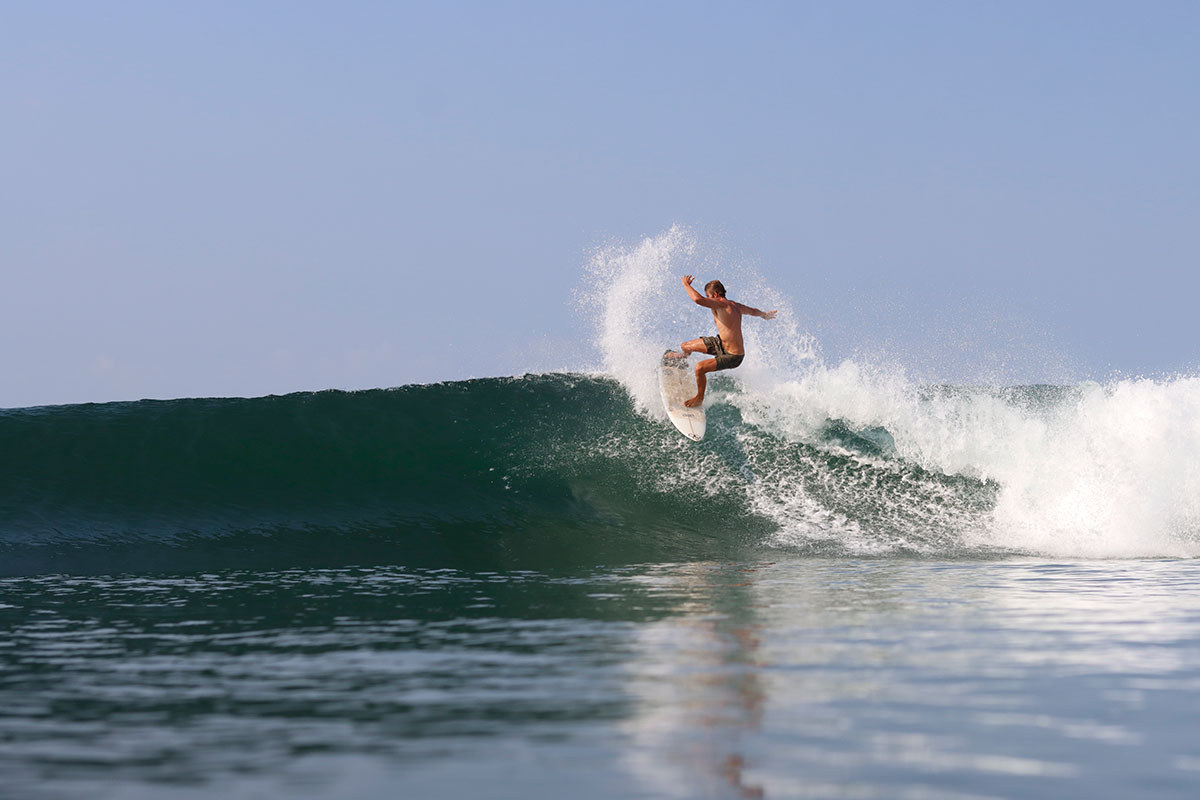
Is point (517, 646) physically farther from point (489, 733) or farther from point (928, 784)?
point (928, 784)

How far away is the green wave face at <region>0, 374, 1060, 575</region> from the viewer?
12.1m

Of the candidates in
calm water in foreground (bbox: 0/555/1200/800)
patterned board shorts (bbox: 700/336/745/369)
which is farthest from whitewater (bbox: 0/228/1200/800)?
patterned board shorts (bbox: 700/336/745/369)

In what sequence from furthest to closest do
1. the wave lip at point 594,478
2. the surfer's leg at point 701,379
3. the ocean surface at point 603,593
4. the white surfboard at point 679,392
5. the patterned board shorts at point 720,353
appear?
the white surfboard at point 679,392 → the surfer's leg at point 701,379 → the patterned board shorts at point 720,353 → the wave lip at point 594,478 → the ocean surface at point 603,593

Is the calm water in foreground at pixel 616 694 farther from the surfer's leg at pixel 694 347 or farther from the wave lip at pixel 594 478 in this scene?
the surfer's leg at pixel 694 347

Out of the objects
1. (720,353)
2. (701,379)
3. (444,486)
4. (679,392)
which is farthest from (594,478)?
(720,353)

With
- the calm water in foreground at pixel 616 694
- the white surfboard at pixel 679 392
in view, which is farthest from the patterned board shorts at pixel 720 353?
the calm water in foreground at pixel 616 694

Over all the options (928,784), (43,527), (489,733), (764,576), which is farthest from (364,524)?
(928,784)

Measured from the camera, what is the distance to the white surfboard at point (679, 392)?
1364 cm

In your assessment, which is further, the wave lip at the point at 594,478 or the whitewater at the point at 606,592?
the wave lip at the point at 594,478

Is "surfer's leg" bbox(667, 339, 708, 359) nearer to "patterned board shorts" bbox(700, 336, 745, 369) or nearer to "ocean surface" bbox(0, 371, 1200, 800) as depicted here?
"patterned board shorts" bbox(700, 336, 745, 369)

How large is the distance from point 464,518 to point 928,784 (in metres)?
10.1

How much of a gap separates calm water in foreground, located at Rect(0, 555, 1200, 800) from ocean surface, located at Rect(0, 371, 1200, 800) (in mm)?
23

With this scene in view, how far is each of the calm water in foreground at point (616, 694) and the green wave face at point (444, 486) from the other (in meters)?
3.79

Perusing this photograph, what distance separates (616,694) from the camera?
4.60 meters
